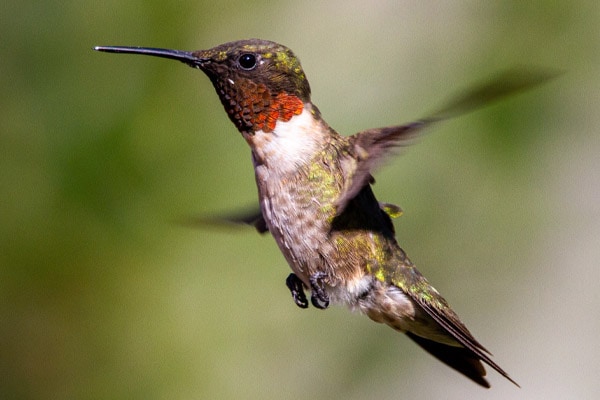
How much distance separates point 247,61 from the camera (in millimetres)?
2523

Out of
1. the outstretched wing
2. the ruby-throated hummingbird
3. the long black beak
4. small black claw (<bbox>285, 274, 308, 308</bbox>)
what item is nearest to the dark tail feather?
the ruby-throated hummingbird

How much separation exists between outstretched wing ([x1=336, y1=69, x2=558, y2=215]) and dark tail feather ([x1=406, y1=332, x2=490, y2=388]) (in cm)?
63

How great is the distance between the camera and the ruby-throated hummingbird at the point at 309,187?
8.25 ft

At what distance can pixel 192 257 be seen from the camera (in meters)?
4.27

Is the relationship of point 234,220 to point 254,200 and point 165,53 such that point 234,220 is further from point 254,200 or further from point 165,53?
point 254,200

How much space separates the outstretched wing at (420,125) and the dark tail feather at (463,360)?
24.7 inches

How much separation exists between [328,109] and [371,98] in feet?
0.76

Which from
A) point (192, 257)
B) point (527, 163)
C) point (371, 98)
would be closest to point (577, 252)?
point (527, 163)

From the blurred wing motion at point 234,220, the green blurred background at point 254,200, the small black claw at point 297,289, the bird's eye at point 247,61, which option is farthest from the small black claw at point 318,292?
the green blurred background at point 254,200

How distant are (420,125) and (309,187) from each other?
20.5 inches

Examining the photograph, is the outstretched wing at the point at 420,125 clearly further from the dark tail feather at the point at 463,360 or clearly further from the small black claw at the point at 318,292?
the dark tail feather at the point at 463,360

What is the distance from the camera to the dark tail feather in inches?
108

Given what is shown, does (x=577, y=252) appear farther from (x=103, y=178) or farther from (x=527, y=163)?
(x=103, y=178)

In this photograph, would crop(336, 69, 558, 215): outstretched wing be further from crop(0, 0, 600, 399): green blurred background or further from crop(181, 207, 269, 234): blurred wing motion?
crop(0, 0, 600, 399): green blurred background
